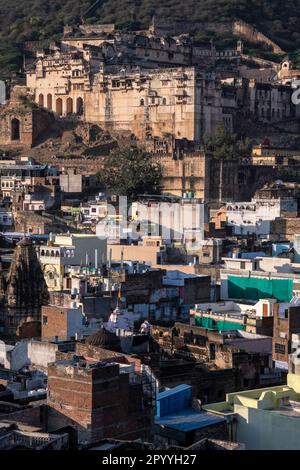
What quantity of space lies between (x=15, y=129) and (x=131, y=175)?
1291cm

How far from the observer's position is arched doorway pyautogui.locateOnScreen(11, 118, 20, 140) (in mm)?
65000

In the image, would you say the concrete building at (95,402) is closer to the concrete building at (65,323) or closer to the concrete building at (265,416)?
the concrete building at (265,416)

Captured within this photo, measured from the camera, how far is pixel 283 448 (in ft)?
61.8

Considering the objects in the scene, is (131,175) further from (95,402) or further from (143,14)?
(143,14)

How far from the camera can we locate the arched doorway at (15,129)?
65.0 metres

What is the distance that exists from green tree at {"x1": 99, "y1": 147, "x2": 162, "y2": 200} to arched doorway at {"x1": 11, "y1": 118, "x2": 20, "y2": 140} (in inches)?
376

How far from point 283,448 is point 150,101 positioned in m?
45.3

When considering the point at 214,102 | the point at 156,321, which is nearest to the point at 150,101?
the point at 214,102

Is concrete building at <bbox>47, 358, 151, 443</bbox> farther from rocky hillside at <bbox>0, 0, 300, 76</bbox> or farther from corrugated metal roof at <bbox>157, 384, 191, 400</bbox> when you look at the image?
rocky hillside at <bbox>0, 0, 300, 76</bbox>

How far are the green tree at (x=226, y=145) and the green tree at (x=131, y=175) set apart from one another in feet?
10.7

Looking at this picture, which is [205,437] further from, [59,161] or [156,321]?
[59,161]

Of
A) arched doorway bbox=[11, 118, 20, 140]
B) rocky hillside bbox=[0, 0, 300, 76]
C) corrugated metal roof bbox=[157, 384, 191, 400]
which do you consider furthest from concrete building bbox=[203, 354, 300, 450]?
rocky hillside bbox=[0, 0, 300, 76]

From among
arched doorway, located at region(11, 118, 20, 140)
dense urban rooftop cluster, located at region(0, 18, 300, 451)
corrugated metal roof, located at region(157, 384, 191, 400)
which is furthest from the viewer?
arched doorway, located at region(11, 118, 20, 140)

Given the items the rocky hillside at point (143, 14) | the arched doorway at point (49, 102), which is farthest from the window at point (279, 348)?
the rocky hillside at point (143, 14)
